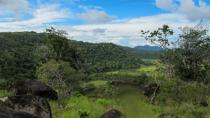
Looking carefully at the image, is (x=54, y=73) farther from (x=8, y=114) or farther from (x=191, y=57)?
(x=8, y=114)

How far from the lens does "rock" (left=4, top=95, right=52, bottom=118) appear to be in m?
12.1

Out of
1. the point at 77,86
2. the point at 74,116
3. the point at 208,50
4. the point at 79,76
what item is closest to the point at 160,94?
the point at 74,116

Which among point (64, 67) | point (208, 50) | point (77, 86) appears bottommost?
point (77, 86)

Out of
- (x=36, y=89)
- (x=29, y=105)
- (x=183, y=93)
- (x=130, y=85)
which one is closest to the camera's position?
(x=130, y=85)

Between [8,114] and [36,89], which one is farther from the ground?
[8,114]

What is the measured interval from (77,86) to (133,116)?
2943 inches

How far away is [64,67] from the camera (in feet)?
208

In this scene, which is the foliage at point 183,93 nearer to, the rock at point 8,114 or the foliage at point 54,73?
the rock at point 8,114

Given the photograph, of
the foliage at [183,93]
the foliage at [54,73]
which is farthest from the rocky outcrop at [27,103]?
the foliage at [54,73]

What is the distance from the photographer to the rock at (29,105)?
12062mm

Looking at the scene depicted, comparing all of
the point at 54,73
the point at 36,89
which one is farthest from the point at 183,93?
the point at 54,73

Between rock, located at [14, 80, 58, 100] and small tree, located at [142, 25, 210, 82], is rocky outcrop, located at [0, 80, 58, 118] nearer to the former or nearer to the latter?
rock, located at [14, 80, 58, 100]

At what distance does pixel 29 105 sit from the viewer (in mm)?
12117

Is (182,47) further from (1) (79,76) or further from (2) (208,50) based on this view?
(1) (79,76)
